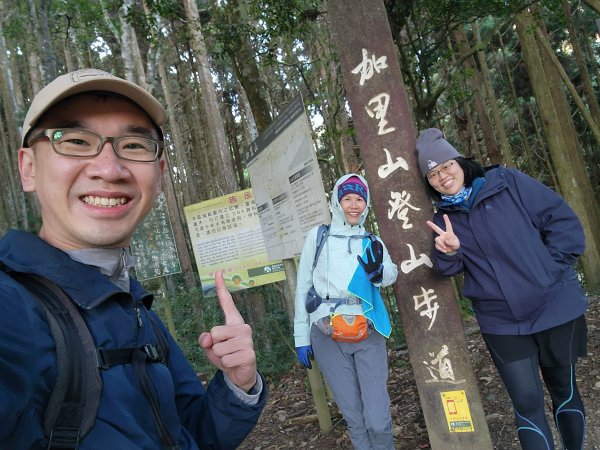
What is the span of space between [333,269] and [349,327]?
380 mm

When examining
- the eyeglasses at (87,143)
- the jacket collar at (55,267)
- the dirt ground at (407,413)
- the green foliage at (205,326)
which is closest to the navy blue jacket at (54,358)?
A: the jacket collar at (55,267)

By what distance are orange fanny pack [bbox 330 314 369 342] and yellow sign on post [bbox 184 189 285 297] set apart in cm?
194

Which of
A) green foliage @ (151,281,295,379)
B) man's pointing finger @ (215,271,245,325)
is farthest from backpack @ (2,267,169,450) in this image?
green foliage @ (151,281,295,379)

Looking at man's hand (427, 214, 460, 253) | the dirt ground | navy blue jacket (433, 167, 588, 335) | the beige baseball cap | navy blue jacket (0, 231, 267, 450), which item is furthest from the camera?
the dirt ground

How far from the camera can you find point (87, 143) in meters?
1.01

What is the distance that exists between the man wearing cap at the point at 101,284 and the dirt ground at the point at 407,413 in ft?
8.92

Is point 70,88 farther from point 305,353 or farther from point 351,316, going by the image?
point 305,353

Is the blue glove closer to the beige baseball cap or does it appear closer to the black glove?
the black glove

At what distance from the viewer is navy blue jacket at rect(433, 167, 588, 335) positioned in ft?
6.82

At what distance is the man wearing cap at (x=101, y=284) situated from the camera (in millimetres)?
763

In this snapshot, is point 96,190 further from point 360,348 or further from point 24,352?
point 360,348

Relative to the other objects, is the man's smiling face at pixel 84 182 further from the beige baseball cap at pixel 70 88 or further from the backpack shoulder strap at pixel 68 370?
the backpack shoulder strap at pixel 68 370

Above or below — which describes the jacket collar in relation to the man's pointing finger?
above

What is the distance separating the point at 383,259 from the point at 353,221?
0.35 m
